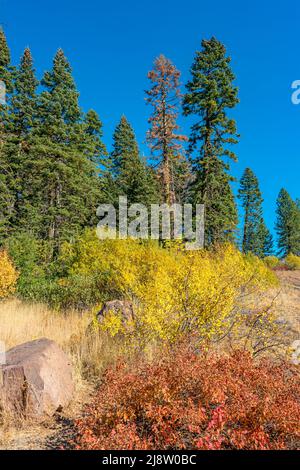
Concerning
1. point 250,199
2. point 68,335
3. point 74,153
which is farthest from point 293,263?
point 68,335

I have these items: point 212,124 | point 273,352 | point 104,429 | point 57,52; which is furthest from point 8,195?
point 104,429

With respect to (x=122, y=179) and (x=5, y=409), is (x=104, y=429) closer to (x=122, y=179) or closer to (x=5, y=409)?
(x=5, y=409)

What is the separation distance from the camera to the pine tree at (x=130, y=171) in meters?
26.0

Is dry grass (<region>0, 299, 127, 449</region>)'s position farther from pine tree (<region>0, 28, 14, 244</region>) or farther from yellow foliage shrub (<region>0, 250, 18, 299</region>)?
pine tree (<region>0, 28, 14, 244</region>)

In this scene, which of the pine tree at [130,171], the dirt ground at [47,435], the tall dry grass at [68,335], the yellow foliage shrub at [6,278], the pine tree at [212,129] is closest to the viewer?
the dirt ground at [47,435]

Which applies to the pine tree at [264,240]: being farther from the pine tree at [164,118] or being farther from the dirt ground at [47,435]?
the dirt ground at [47,435]

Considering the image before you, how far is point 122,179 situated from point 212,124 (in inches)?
513

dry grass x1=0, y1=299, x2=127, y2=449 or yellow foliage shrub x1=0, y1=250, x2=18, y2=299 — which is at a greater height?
yellow foliage shrub x1=0, y1=250, x2=18, y2=299

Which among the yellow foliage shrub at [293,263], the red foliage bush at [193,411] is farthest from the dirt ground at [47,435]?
the yellow foliage shrub at [293,263]

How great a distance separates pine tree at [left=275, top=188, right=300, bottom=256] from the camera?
177ft

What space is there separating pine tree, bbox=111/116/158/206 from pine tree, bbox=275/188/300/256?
1212 inches

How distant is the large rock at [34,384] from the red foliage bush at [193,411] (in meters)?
0.70

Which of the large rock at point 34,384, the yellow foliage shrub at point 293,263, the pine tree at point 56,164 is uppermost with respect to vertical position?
the pine tree at point 56,164

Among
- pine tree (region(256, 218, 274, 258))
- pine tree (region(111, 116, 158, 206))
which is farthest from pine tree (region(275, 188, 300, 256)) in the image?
pine tree (region(111, 116, 158, 206))
